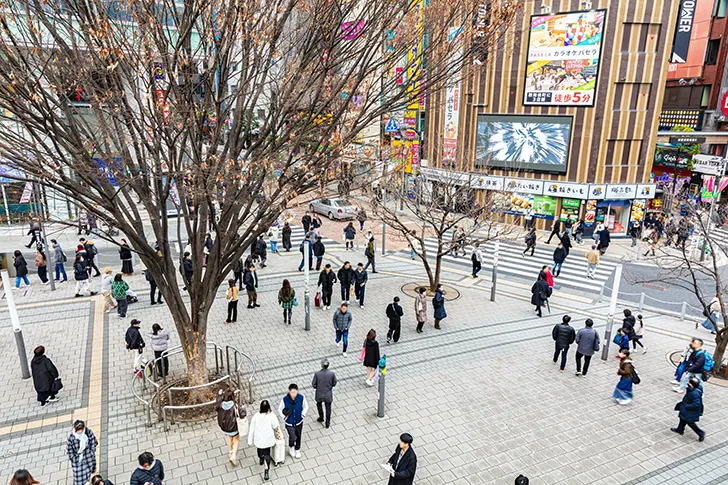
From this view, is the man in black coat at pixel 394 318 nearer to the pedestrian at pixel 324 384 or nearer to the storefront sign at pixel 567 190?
the pedestrian at pixel 324 384

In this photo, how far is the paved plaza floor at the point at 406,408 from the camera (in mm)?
8539

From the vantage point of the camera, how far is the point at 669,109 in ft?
144

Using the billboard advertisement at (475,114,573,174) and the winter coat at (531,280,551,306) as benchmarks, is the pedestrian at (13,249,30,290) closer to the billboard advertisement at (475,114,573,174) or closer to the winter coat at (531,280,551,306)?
the winter coat at (531,280,551,306)

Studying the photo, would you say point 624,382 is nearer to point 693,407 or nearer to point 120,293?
point 693,407

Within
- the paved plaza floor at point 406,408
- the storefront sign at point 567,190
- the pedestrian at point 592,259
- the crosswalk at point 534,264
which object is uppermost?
the storefront sign at point 567,190

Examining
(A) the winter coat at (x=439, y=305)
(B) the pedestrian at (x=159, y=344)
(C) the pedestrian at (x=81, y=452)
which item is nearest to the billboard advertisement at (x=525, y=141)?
(A) the winter coat at (x=439, y=305)

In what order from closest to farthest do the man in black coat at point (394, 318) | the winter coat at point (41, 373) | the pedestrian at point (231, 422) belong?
→ the pedestrian at point (231, 422) → the winter coat at point (41, 373) → the man in black coat at point (394, 318)

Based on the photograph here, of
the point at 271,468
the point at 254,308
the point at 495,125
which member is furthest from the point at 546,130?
the point at 271,468

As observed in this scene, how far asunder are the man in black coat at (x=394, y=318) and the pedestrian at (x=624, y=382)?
522cm

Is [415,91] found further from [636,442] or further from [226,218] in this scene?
[636,442]

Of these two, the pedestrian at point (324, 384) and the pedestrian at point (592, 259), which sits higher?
the pedestrian at point (324, 384)

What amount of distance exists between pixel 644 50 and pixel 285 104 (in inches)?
1029

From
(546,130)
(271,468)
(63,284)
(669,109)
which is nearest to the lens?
(271,468)

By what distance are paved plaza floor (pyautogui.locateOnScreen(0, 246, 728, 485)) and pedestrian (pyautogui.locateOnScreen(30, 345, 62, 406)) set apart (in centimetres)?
33
